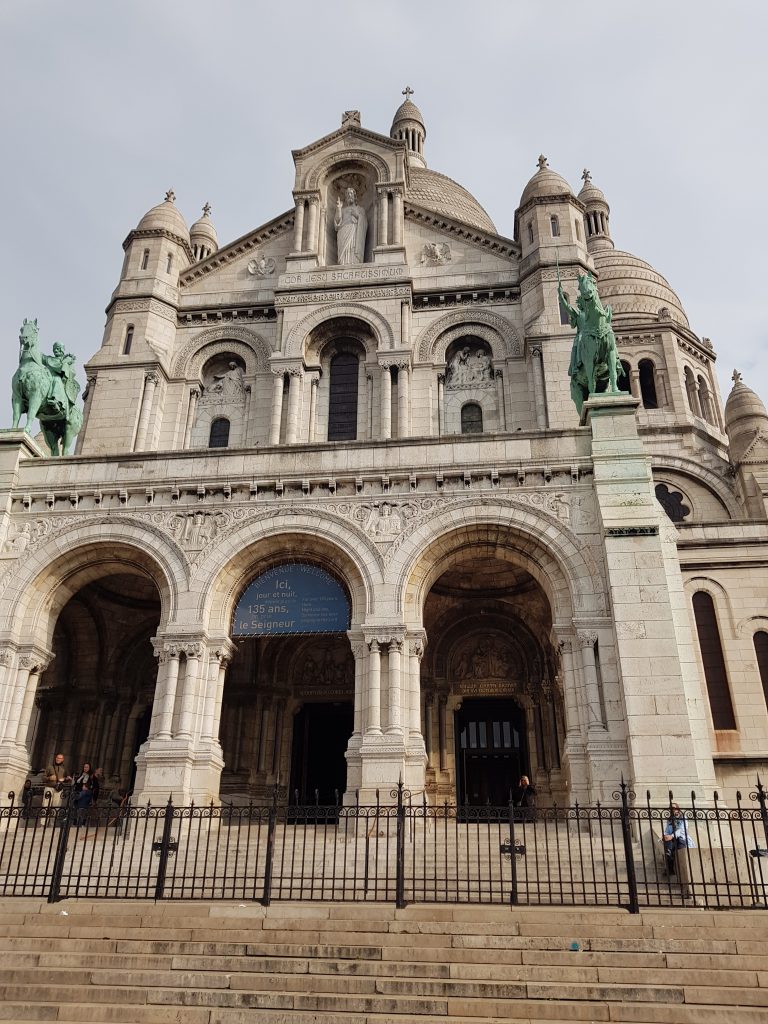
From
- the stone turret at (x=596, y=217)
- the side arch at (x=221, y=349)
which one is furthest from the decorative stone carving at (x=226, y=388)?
the stone turret at (x=596, y=217)

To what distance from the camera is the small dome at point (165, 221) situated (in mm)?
30281

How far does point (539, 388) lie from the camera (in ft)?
83.3

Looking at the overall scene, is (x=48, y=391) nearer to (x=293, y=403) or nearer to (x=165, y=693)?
(x=293, y=403)

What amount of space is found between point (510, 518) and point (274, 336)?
13368mm

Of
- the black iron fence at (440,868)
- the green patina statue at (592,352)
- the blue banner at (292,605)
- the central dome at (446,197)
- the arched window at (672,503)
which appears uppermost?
the central dome at (446,197)

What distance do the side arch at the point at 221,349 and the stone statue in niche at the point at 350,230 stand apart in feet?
13.8

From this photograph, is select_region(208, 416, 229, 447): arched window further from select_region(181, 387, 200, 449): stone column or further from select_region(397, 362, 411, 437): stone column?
select_region(397, 362, 411, 437): stone column

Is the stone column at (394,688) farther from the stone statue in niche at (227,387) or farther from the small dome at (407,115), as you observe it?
the small dome at (407,115)

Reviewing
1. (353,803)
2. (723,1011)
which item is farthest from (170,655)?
(723,1011)

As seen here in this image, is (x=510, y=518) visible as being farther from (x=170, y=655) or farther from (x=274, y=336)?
(x=274, y=336)

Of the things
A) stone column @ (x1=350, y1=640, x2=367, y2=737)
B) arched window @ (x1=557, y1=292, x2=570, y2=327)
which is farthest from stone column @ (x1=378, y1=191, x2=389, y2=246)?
stone column @ (x1=350, y1=640, x2=367, y2=737)

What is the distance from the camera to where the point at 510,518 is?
60.7ft

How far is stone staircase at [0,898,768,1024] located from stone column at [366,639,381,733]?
18.0 ft

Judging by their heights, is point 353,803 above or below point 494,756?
below
